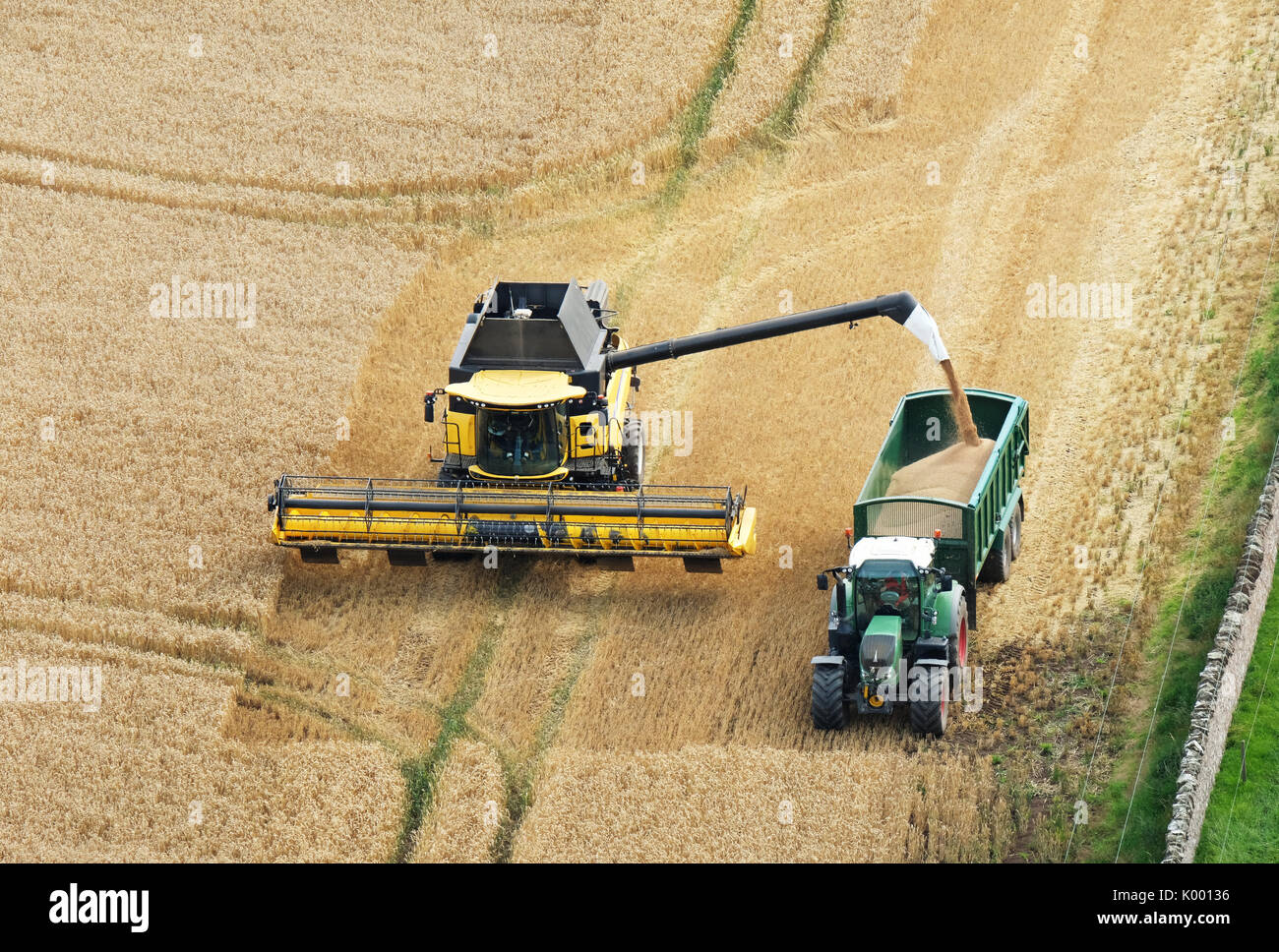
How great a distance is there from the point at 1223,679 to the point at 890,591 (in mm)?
3596

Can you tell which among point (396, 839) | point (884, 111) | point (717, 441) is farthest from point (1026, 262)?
point (396, 839)

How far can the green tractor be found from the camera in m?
20.9

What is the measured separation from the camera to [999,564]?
79.0 ft

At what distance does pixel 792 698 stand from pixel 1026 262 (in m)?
12.9

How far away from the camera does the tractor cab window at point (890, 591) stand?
829 inches

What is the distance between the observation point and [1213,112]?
3612 centimetres

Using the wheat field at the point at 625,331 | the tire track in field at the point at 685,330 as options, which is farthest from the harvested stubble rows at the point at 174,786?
the tire track in field at the point at 685,330

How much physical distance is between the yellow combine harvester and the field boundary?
4.42m

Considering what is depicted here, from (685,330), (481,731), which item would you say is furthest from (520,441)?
(685,330)

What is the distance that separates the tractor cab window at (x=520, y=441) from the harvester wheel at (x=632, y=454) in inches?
55.6
